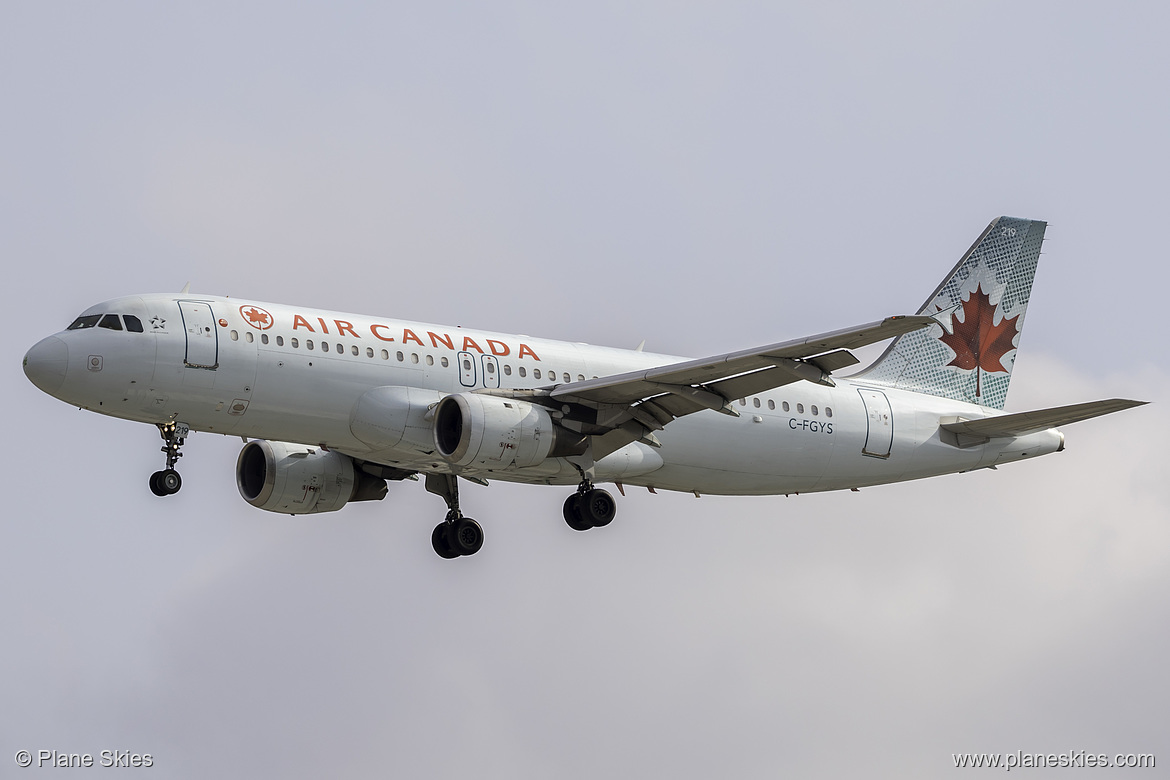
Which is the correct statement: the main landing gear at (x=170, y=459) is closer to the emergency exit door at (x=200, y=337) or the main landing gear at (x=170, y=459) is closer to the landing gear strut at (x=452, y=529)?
the emergency exit door at (x=200, y=337)

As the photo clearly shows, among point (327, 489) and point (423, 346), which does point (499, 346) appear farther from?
point (327, 489)

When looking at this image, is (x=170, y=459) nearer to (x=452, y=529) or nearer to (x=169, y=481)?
(x=169, y=481)

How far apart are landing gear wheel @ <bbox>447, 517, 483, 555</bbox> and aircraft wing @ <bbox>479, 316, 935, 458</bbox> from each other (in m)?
4.90

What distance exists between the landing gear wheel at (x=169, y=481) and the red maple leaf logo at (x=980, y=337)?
72.8 feet

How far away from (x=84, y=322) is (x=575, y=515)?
40.0 ft

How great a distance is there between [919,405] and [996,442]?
228cm

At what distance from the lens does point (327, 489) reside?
137 ft

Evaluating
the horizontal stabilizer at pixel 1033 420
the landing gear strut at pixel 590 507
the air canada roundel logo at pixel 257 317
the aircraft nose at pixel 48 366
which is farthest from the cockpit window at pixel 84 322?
the horizontal stabilizer at pixel 1033 420

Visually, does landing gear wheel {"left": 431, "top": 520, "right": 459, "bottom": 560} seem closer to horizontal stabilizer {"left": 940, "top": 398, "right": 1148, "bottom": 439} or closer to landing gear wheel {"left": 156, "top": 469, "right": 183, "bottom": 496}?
landing gear wheel {"left": 156, "top": 469, "right": 183, "bottom": 496}

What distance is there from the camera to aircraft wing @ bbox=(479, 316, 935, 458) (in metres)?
34.1

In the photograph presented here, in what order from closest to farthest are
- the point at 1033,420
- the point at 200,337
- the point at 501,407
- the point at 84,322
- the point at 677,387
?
1. the point at 200,337
2. the point at 84,322
3. the point at 501,407
4. the point at 677,387
5. the point at 1033,420

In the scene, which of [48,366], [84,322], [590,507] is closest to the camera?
[48,366]

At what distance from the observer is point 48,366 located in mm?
34594

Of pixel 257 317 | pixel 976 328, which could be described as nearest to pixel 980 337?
pixel 976 328
